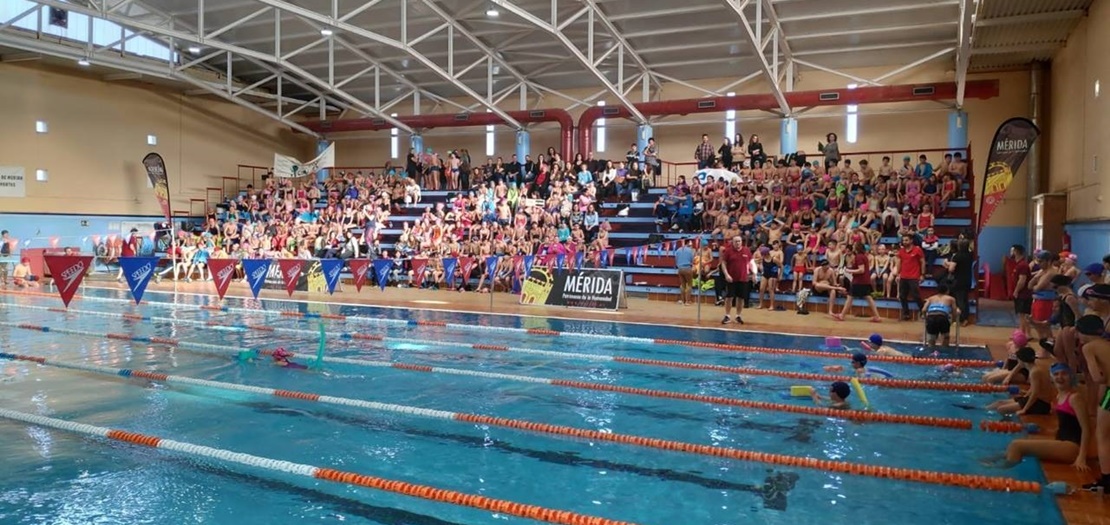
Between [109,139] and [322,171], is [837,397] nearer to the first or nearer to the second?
[322,171]

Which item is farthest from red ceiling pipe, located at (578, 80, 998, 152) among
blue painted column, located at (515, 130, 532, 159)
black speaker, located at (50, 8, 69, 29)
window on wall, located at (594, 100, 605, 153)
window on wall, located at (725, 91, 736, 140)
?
black speaker, located at (50, 8, 69, 29)

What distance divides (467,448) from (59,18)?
20.6 metres

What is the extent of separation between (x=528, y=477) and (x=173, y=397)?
12.5ft

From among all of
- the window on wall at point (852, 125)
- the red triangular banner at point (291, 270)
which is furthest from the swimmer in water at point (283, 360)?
the window on wall at point (852, 125)

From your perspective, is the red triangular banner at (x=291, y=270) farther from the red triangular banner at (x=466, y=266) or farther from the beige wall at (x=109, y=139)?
A: the beige wall at (x=109, y=139)

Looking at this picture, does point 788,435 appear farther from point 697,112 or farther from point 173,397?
point 697,112

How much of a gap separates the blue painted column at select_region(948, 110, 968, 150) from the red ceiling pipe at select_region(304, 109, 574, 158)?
34.5ft

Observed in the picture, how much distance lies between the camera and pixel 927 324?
30.0 ft

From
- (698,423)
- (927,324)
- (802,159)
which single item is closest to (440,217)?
(802,159)

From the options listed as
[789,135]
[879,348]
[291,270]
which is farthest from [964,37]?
[291,270]

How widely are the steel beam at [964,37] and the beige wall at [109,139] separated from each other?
23.2 m

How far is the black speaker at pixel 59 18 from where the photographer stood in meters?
19.5

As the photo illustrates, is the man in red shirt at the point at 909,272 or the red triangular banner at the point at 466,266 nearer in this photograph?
the man in red shirt at the point at 909,272

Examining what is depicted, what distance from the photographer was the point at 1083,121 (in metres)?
13.7
